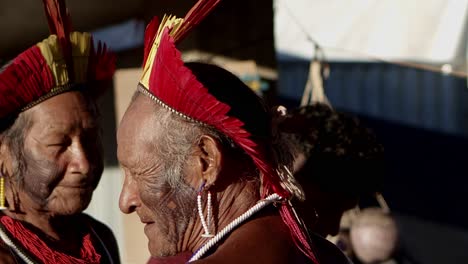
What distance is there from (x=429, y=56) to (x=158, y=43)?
4.28m

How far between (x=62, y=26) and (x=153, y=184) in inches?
43.9

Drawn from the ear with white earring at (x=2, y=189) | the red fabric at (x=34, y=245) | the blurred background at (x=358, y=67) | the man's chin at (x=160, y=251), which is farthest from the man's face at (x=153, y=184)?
the blurred background at (x=358, y=67)

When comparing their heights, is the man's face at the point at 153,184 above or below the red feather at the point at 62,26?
below

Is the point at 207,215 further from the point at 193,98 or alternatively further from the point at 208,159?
the point at 193,98

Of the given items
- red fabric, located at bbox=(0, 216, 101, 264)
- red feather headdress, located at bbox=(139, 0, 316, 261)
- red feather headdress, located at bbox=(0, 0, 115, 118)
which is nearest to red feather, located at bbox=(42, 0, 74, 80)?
red feather headdress, located at bbox=(0, 0, 115, 118)

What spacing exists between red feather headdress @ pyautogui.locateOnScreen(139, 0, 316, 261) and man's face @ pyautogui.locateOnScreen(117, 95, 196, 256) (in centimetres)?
5

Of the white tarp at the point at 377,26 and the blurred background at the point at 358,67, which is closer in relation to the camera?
the blurred background at the point at 358,67

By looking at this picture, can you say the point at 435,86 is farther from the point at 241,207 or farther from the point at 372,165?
the point at 241,207

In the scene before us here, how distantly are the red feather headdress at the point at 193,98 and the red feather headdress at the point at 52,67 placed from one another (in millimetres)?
861

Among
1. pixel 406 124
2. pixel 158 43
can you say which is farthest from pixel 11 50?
pixel 406 124

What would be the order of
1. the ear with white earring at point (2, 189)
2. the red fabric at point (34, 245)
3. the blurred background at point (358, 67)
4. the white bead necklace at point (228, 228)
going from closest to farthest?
the white bead necklace at point (228, 228) → the red fabric at point (34, 245) → the ear with white earring at point (2, 189) → the blurred background at point (358, 67)

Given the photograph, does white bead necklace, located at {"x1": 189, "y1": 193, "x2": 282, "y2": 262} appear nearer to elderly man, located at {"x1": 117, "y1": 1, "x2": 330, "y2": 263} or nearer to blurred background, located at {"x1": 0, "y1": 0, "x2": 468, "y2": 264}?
elderly man, located at {"x1": 117, "y1": 1, "x2": 330, "y2": 263}

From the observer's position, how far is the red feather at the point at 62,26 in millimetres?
2775

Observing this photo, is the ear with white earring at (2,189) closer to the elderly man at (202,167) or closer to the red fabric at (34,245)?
the red fabric at (34,245)
